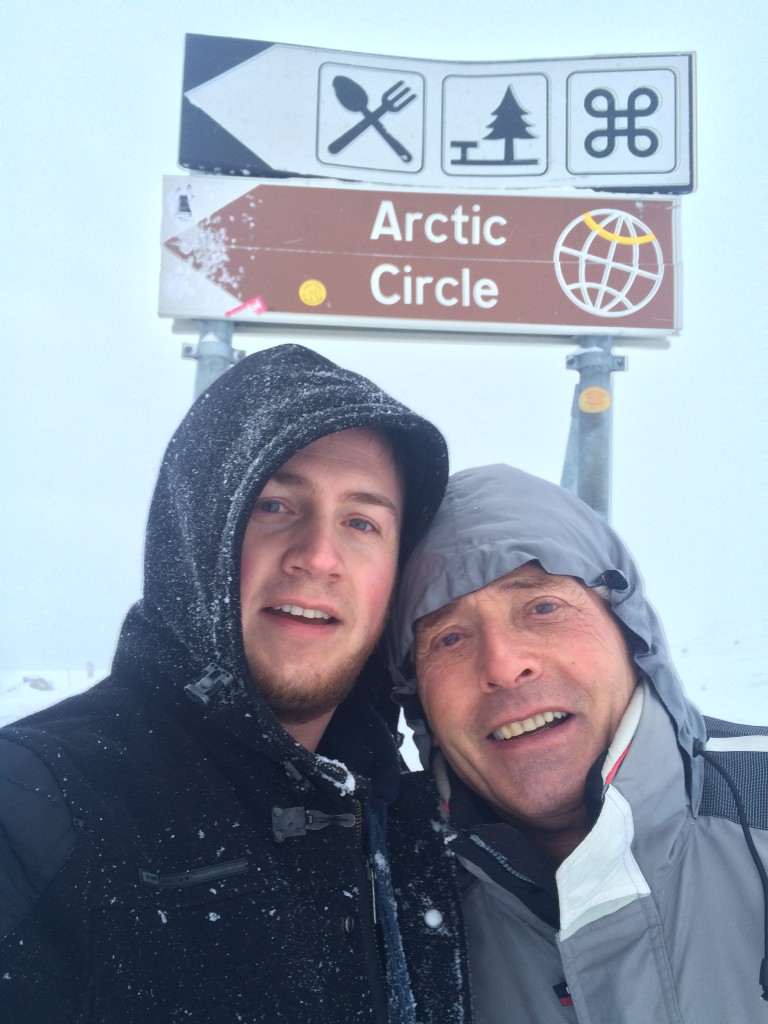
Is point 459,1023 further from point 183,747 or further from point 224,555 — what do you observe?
point 224,555

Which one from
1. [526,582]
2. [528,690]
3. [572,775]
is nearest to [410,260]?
[526,582]

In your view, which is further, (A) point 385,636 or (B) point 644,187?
(B) point 644,187

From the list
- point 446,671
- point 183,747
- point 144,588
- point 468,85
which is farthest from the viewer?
point 468,85

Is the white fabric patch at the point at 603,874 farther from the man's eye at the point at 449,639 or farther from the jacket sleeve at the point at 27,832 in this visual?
the jacket sleeve at the point at 27,832

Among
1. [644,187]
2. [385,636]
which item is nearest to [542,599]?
[385,636]

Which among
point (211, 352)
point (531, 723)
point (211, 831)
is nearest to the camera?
point (211, 831)

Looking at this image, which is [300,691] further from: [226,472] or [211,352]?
[211,352]
